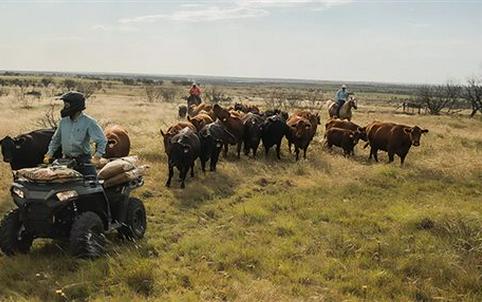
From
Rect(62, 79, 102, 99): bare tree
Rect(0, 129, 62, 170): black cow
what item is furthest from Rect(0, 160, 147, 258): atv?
Rect(62, 79, 102, 99): bare tree

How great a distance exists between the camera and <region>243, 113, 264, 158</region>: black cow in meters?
15.9

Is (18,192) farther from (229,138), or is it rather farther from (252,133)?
(252,133)

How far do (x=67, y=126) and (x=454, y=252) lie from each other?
235 inches

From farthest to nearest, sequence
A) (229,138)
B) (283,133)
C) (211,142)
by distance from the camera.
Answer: (283,133) < (229,138) < (211,142)

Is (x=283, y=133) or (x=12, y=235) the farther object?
(x=283, y=133)

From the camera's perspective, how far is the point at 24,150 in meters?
11.0

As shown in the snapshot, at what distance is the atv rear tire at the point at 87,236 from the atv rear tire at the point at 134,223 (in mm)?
853

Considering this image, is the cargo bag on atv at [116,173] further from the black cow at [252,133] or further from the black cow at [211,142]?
the black cow at [252,133]

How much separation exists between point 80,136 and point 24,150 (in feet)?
14.9

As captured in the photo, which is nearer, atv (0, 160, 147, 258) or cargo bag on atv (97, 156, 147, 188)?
atv (0, 160, 147, 258)

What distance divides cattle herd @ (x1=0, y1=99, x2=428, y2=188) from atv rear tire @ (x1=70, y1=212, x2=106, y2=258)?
11.8ft

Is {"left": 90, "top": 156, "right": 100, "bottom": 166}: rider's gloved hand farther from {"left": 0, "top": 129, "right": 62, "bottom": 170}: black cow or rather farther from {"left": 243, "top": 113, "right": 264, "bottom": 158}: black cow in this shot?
{"left": 243, "top": 113, "right": 264, "bottom": 158}: black cow

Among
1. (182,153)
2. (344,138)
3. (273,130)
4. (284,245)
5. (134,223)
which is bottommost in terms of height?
(284,245)

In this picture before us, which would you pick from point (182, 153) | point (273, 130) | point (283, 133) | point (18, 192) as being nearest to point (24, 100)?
point (273, 130)
